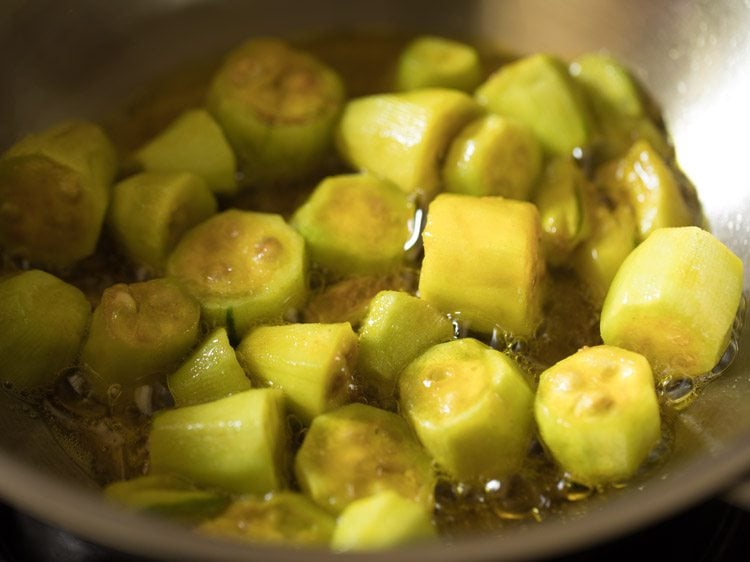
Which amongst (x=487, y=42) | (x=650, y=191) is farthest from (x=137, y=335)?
(x=487, y=42)

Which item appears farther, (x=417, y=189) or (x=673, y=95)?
(x=673, y=95)

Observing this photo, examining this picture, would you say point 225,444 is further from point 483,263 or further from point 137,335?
point 483,263

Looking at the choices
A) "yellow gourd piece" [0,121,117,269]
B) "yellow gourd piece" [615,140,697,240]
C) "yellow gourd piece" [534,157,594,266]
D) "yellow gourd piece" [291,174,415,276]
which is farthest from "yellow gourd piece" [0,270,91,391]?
"yellow gourd piece" [615,140,697,240]

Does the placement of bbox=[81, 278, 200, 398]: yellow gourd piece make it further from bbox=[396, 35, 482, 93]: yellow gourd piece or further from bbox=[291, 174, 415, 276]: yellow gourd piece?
bbox=[396, 35, 482, 93]: yellow gourd piece

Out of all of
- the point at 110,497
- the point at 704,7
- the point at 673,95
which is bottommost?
the point at 110,497

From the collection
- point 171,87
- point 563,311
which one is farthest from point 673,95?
point 171,87

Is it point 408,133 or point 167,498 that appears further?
point 408,133

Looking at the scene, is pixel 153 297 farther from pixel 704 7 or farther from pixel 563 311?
pixel 704 7
